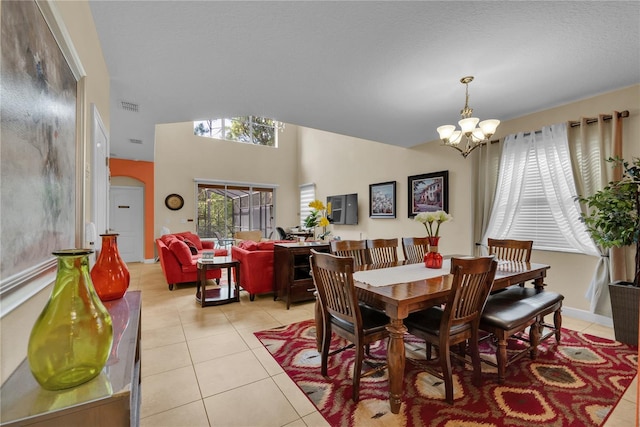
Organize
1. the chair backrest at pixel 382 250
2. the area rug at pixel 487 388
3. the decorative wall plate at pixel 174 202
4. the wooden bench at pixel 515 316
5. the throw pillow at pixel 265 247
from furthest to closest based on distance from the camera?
the decorative wall plate at pixel 174 202
the throw pillow at pixel 265 247
the chair backrest at pixel 382 250
the wooden bench at pixel 515 316
the area rug at pixel 487 388

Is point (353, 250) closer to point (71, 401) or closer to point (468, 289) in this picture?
point (468, 289)

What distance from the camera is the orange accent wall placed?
6.88m

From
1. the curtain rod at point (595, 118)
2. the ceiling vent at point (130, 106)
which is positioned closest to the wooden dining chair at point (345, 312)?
the ceiling vent at point (130, 106)

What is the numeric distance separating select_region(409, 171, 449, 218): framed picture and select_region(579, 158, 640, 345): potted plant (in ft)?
6.43

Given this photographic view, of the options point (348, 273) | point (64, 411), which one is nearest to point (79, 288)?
point (64, 411)

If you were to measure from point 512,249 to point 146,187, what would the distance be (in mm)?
7852

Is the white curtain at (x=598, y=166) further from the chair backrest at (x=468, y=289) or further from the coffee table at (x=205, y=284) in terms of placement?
the coffee table at (x=205, y=284)

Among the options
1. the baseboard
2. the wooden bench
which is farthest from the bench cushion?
the baseboard

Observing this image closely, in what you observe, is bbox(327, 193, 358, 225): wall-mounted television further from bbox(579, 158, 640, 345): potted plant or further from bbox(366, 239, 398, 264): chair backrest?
bbox(579, 158, 640, 345): potted plant

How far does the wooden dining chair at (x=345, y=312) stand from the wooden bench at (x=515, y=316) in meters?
0.82

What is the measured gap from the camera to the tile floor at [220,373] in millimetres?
1747

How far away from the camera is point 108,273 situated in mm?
1376

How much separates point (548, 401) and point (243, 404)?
2075 millimetres

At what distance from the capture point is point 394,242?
325 cm
